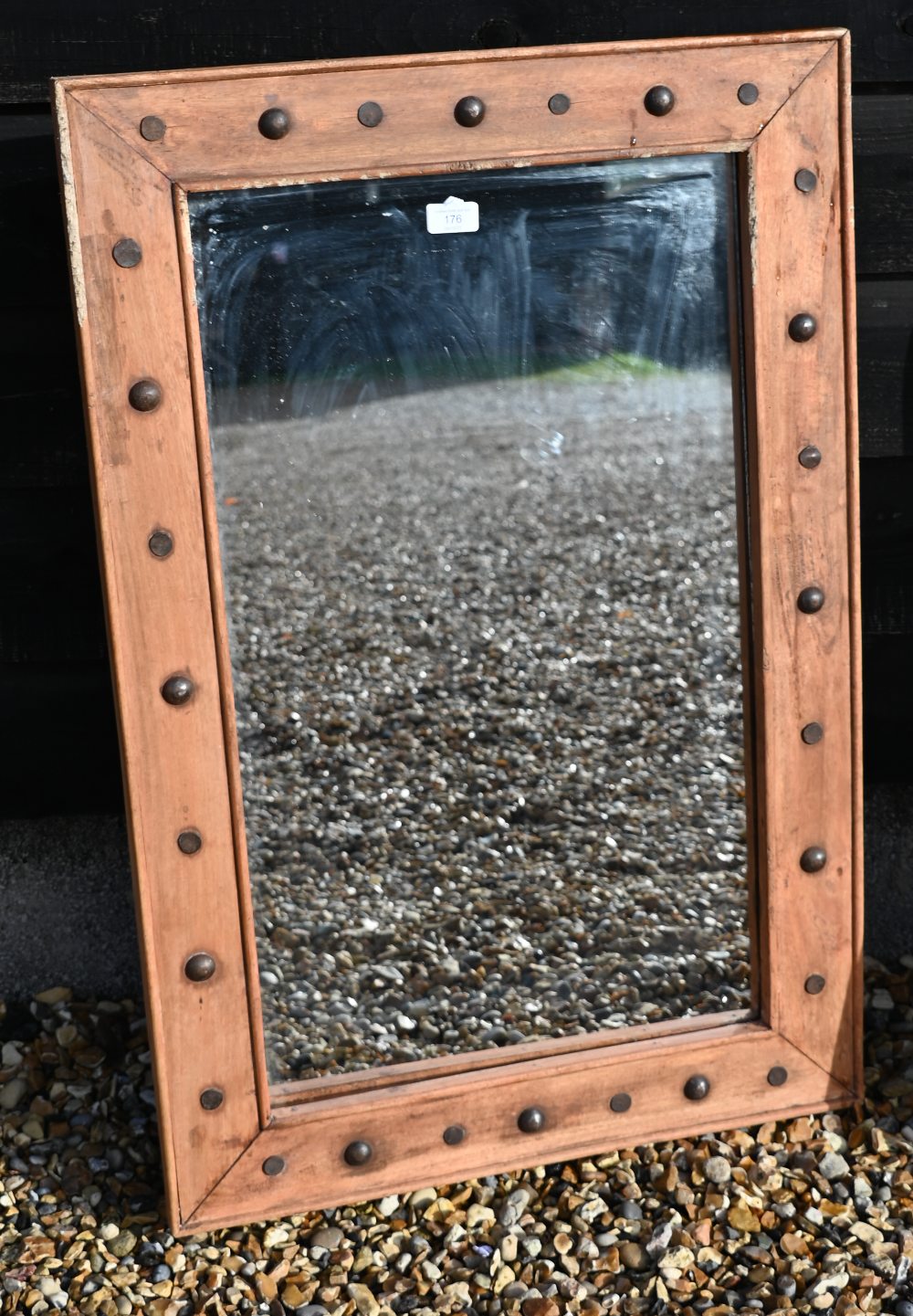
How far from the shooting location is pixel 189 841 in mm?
1568

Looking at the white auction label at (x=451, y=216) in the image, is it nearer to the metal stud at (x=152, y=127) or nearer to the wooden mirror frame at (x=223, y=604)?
the wooden mirror frame at (x=223, y=604)

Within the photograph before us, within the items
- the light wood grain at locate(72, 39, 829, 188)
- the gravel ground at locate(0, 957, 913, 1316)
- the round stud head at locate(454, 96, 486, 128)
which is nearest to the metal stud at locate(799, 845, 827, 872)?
the gravel ground at locate(0, 957, 913, 1316)

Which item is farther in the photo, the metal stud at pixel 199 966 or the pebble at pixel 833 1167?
the pebble at pixel 833 1167

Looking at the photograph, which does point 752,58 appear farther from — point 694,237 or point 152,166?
point 152,166

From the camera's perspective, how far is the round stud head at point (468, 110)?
4.77 ft

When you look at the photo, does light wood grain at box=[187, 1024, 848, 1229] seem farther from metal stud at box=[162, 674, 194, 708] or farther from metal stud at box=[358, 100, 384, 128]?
metal stud at box=[358, 100, 384, 128]

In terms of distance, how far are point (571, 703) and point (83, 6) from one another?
1069 mm

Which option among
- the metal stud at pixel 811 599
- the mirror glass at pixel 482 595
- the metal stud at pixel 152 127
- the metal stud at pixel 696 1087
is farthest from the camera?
the metal stud at pixel 696 1087

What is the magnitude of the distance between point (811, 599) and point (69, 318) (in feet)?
3.41

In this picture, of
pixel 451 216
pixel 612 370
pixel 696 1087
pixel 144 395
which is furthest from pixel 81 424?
pixel 696 1087

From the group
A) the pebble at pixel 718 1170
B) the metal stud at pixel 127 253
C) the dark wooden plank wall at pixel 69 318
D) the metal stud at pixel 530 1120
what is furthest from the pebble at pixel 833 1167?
the metal stud at pixel 127 253

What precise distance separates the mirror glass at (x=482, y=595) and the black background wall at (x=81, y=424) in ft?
→ 1.21

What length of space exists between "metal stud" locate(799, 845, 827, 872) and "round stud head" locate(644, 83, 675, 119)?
908mm

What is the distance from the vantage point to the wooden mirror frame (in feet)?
4.70
